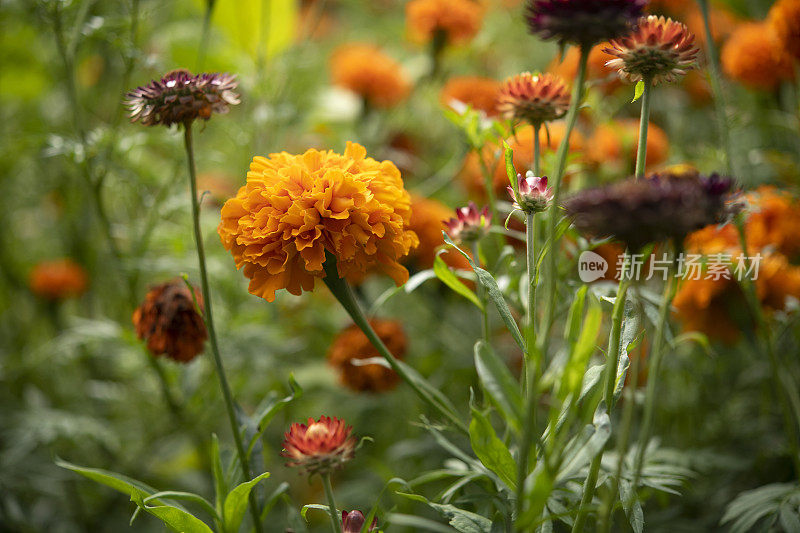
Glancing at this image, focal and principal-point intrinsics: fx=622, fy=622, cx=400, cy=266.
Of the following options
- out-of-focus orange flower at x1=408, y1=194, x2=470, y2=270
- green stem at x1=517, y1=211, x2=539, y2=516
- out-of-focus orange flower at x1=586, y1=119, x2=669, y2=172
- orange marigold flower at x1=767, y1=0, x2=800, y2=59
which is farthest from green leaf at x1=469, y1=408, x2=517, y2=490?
orange marigold flower at x1=767, y1=0, x2=800, y2=59

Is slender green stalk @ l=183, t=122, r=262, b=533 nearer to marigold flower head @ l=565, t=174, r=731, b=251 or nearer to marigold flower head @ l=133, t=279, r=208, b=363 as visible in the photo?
marigold flower head @ l=133, t=279, r=208, b=363

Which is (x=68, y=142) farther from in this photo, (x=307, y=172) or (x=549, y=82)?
(x=549, y=82)

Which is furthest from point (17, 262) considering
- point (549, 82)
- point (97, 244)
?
point (549, 82)

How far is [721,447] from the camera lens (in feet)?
3.53

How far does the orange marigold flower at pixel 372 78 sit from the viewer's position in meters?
1.51

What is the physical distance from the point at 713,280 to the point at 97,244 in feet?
4.76

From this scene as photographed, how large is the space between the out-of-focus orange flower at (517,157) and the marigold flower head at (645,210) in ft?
1.46

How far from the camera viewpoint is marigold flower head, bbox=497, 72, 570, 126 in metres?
0.68

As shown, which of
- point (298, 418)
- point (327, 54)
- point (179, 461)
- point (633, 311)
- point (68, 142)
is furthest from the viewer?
point (327, 54)

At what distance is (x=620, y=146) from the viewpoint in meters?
1.13

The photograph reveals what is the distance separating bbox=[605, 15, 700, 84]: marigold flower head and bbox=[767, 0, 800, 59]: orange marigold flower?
1.71 ft

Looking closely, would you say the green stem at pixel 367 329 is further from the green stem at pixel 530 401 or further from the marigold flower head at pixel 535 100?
the marigold flower head at pixel 535 100

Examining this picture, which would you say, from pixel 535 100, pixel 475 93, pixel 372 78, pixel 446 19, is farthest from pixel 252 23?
pixel 535 100

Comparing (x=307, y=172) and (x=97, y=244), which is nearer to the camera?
(x=307, y=172)
